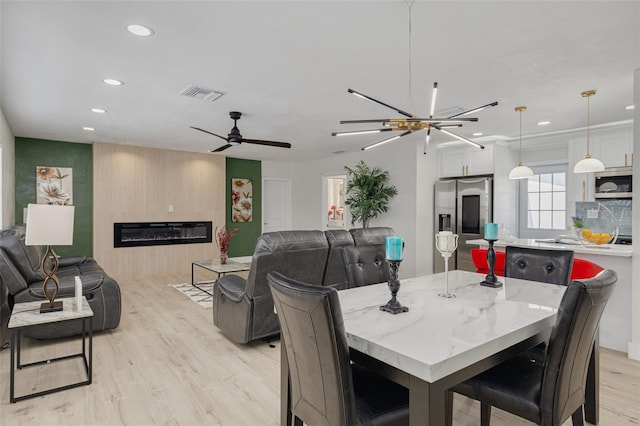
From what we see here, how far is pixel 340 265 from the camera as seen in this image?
361cm

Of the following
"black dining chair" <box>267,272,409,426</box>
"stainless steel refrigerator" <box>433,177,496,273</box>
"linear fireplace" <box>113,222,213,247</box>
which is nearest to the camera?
"black dining chair" <box>267,272,409,426</box>

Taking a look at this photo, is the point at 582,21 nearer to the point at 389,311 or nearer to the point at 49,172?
the point at 389,311

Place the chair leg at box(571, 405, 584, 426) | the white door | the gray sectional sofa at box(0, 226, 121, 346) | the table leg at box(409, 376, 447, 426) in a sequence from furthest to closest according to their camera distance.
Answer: the white door → the gray sectional sofa at box(0, 226, 121, 346) → the chair leg at box(571, 405, 584, 426) → the table leg at box(409, 376, 447, 426)

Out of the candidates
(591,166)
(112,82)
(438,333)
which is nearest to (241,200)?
(112,82)

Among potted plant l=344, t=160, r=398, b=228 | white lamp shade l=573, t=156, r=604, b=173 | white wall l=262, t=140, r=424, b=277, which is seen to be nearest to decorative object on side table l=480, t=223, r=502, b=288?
white lamp shade l=573, t=156, r=604, b=173

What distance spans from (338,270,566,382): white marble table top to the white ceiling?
171cm

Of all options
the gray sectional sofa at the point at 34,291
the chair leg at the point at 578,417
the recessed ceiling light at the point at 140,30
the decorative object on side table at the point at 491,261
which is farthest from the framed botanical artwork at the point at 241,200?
the chair leg at the point at 578,417

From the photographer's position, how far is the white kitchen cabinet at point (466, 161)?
6.18 meters

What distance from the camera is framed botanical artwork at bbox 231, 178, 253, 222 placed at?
873 cm

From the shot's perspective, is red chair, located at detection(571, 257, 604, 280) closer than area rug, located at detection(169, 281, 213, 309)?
Yes

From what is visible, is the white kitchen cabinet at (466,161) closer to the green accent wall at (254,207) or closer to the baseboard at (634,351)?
the baseboard at (634,351)

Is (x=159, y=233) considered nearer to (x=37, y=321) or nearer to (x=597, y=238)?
(x=37, y=321)

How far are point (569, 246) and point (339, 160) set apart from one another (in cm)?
525

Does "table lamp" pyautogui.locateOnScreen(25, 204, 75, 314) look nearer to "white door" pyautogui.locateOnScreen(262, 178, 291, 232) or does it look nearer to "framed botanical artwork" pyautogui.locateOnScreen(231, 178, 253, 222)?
"framed botanical artwork" pyautogui.locateOnScreen(231, 178, 253, 222)
